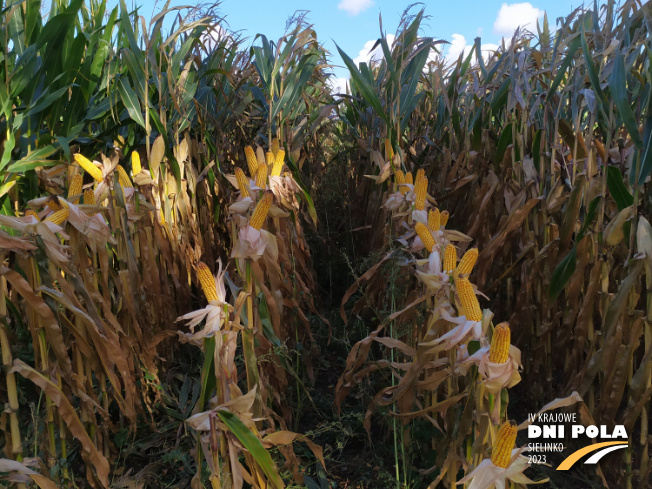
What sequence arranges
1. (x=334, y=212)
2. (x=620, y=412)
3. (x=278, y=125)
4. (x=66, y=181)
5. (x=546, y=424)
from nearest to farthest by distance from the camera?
1. (x=546, y=424)
2. (x=620, y=412)
3. (x=66, y=181)
4. (x=278, y=125)
5. (x=334, y=212)

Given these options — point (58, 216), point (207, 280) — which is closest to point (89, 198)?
point (58, 216)

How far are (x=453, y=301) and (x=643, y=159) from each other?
851mm

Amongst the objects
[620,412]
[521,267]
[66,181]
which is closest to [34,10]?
[66,181]

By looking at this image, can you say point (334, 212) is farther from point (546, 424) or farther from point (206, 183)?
point (546, 424)

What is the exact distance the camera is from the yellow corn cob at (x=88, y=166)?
2.14m

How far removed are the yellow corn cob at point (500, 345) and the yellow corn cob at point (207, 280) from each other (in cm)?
67

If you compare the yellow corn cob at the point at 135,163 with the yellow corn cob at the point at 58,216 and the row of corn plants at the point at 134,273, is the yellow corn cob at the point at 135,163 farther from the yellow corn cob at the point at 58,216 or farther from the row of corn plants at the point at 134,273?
the yellow corn cob at the point at 58,216

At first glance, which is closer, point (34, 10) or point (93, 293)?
point (93, 293)

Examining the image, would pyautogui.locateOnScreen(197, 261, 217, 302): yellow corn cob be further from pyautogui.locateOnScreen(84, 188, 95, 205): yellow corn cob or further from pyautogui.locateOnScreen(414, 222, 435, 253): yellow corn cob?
pyautogui.locateOnScreen(84, 188, 95, 205): yellow corn cob

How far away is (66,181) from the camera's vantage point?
8.23 feet

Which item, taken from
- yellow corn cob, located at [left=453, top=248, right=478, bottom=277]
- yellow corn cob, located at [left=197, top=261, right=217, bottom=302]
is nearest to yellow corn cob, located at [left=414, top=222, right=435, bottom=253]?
yellow corn cob, located at [left=453, top=248, right=478, bottom=277]

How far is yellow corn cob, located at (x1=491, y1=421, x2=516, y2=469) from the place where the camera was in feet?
3.32

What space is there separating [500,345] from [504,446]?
0.21m

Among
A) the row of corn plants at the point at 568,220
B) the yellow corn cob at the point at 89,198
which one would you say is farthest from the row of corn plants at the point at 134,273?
the row of corn plants at the point at 568,220
